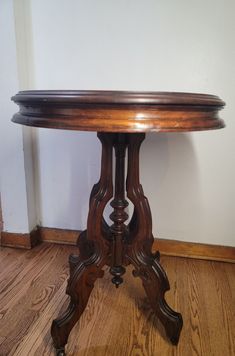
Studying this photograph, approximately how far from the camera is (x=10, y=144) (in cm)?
132

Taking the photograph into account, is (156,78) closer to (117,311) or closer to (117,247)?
(117,247)

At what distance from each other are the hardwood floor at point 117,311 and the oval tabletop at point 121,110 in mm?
688

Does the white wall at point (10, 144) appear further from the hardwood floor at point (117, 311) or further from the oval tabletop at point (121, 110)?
the oval tabletop at point (121, 110)

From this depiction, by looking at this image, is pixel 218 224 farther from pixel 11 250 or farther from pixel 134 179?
pixel 11 250

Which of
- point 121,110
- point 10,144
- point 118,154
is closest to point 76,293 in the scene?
point 118,154

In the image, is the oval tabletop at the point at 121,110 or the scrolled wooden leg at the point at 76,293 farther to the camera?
the scrolled wooden leg at the point at 76,293

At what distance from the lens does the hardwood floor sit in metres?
0.86

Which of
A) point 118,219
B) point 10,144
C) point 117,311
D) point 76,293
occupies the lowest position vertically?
point 117,311

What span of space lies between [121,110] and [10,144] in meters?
0.92

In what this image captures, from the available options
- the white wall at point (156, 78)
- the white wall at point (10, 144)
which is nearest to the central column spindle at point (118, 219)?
the white wall at point (156, 78)

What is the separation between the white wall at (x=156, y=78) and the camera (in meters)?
1.12

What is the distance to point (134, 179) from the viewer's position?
2.60 feet

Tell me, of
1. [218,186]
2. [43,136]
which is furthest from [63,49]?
[218,186]

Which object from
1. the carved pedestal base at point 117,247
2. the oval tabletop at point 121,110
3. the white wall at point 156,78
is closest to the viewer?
the oval tabletop at point 121,110
